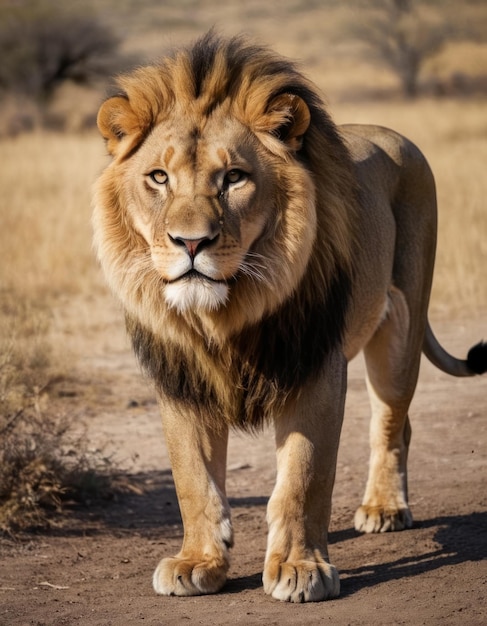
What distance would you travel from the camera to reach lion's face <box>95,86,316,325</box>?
315cm

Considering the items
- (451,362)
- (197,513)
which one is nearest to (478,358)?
(451,362)

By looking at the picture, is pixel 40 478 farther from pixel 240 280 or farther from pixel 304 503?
pixel 240 280

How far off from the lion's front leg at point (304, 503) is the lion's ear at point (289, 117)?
0.77 metres

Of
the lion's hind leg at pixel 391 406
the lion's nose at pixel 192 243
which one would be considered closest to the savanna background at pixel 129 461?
the lion's hind leg at pixel 391 406

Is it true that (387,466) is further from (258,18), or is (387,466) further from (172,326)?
(258,18)

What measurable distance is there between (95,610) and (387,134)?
8.05ft

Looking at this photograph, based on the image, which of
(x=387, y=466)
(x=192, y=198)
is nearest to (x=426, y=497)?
(x=387, y=466)

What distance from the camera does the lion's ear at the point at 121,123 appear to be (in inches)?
135

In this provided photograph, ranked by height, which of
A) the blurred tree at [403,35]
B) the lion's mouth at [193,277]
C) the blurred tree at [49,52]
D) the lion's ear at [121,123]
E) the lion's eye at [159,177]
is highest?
the blurred tree at [403,35]

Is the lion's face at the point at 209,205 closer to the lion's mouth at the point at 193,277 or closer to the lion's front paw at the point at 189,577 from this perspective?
the lion's mouth at the point at 193,277

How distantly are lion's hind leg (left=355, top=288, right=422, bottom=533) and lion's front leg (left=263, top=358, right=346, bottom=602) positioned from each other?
97 cm

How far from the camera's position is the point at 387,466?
447 cm

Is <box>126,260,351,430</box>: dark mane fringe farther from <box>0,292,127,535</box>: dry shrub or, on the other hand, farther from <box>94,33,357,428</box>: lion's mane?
<box>0,292,127,535</box>: dry shrub

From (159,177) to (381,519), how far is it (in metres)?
1.74
